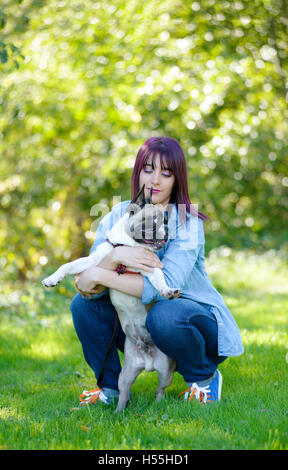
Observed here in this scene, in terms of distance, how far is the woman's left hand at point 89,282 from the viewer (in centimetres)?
311

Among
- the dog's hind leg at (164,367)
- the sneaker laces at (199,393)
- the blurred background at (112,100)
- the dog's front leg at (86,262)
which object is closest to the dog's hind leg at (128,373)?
the dog's hind leg at (164,367)

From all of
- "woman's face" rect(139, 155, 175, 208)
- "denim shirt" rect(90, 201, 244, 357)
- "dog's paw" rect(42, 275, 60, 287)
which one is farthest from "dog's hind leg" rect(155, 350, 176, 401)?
"woman's face" rect(139, 155, 175, 208)

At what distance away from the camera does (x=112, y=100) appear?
7.44 metres

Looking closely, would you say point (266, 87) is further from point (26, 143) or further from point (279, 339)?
point (279, 339)

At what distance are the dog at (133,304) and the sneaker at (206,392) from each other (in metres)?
0.16

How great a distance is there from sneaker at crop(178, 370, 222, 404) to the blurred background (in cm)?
434

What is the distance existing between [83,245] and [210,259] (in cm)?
235

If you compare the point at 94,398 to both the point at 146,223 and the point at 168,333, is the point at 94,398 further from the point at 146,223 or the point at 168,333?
the point at 146,223

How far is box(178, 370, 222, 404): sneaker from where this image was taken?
3.09m

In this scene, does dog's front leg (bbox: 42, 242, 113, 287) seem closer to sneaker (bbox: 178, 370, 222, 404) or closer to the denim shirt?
the denim shirt

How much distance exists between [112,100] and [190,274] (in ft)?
15.6

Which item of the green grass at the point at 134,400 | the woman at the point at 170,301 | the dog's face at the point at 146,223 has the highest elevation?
the dog's face at the point at 146,223

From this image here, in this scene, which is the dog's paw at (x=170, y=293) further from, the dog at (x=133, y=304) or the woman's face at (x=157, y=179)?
the woman's face at (x=157, y=179)
